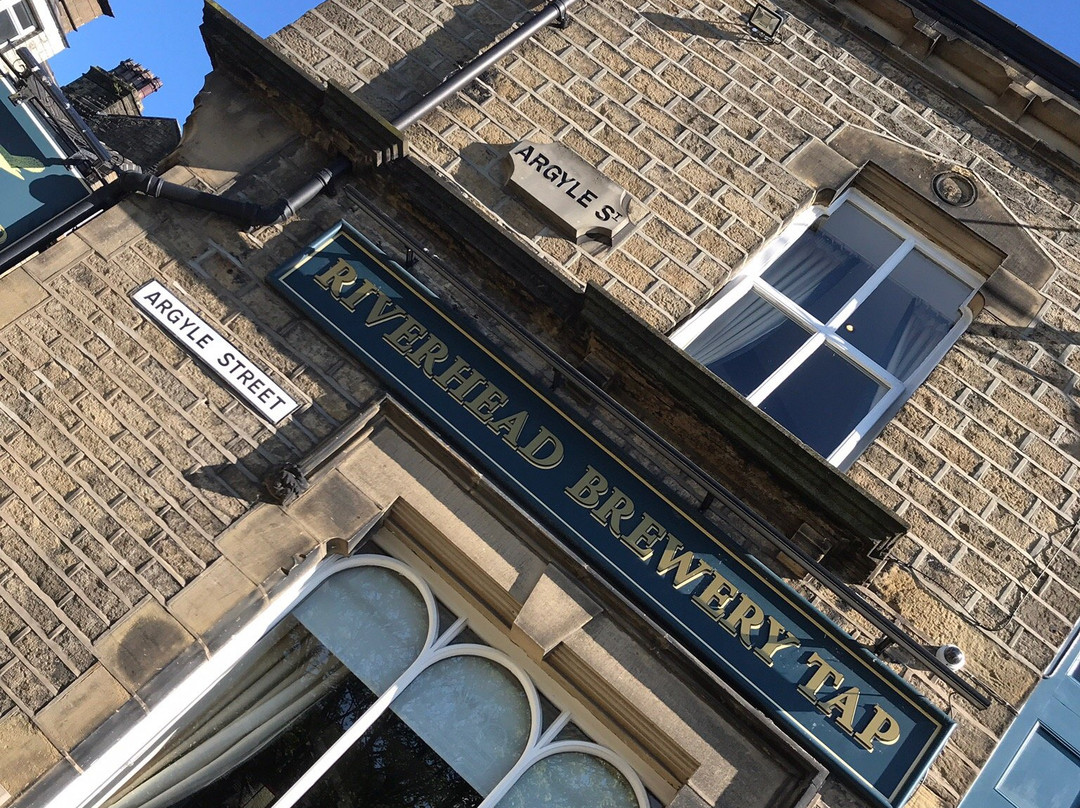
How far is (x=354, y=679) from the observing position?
5.65 m

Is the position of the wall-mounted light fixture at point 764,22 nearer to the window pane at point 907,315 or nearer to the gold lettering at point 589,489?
the window pane at point 907,315

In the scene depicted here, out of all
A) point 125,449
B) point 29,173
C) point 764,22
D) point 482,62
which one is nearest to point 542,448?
point 125,449

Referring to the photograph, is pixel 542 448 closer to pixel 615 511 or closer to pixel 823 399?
pixel 615 511

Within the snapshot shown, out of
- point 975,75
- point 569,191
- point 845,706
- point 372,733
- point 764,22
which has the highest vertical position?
point 975,75

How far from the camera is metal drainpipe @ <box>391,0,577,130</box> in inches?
290

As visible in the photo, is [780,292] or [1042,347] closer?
[1042,347]

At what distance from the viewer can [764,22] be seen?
8.19 meters

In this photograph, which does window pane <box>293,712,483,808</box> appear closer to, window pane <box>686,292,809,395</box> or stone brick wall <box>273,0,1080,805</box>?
stone brick wall <box>273,0,1080,805</box>

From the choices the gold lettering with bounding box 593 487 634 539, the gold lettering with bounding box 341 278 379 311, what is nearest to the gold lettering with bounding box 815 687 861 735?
the gold lettering with bounding box 593 487 634 539

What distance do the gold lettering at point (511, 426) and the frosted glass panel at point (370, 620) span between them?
1087 millimetres

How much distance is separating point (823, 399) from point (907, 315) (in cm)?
113

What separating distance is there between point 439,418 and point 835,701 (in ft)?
9.54

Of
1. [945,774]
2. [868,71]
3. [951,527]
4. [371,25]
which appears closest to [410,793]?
[945,774]

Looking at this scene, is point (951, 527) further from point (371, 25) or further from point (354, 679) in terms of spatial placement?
point (371, 25)
